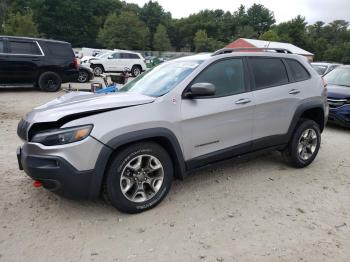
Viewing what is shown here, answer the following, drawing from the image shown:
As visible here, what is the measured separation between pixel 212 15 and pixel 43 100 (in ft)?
373

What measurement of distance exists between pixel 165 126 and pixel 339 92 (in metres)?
6.07

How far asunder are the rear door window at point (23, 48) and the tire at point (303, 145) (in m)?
9.96

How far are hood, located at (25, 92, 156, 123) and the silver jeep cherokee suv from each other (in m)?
0.01

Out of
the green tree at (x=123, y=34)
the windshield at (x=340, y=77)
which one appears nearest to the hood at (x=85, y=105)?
the windshield at (x=340, y=77)

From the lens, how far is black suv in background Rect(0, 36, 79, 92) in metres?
11.3

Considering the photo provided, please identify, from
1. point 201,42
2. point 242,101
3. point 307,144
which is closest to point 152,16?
point 201,42

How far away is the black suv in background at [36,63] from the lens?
11312 mm

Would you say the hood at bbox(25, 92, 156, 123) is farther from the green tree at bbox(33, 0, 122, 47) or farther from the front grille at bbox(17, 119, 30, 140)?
the green tree at bbox(33, 0, 122, 47)

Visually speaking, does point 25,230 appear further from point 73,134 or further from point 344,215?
point 344,215

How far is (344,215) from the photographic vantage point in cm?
368

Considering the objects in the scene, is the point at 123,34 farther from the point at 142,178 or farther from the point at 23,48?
the point at 142,178

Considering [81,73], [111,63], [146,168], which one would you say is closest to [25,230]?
[146,168]

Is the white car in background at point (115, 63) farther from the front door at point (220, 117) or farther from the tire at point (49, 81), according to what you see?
the front door at point (220, 117)

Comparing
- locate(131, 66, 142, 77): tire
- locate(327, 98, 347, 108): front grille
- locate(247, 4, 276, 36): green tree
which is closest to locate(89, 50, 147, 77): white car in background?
locate(131, 66, 142, 77): tire
